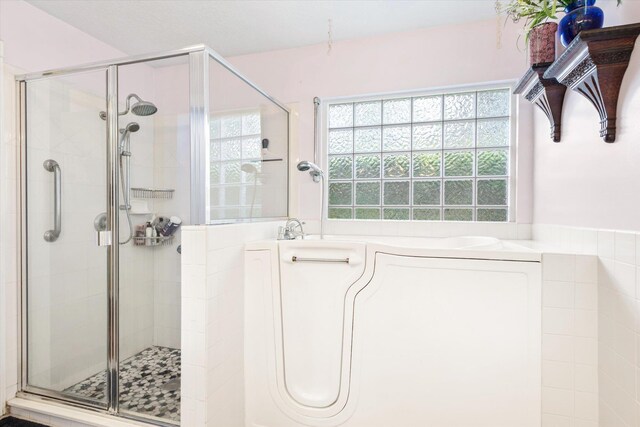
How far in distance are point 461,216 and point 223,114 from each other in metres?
1.67

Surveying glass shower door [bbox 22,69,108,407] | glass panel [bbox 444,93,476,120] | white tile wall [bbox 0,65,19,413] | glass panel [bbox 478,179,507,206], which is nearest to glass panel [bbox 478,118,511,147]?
glass panel [bbox 444,93,476,120]

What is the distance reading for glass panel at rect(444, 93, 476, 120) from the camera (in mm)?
2105

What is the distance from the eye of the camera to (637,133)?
0.95 m

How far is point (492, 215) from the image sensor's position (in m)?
2.06

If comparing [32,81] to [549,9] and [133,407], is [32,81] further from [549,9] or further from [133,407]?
[549,9]

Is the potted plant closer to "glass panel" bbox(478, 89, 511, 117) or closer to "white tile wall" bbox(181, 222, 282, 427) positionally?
"glass panel" bbox(478, 89, 511, 117)

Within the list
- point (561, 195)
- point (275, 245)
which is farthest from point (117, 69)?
point (561, 195)

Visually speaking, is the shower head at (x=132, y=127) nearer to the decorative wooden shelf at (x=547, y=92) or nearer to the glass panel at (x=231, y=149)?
the glass panel at (x=231, y=149)

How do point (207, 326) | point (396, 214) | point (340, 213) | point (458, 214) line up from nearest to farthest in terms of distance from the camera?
1. point (207, 326)
2. point (458, 214)
3. point (396, 214)
4. point (340, 213)

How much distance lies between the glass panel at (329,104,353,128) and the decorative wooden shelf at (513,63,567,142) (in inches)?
44.9

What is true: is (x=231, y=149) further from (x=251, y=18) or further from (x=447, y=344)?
(x=447, y=344)

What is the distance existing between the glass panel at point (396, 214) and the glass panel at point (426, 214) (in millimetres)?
63

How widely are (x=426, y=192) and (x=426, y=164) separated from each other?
203mm

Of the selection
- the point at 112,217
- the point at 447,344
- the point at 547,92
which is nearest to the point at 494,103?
the point at 547,92
